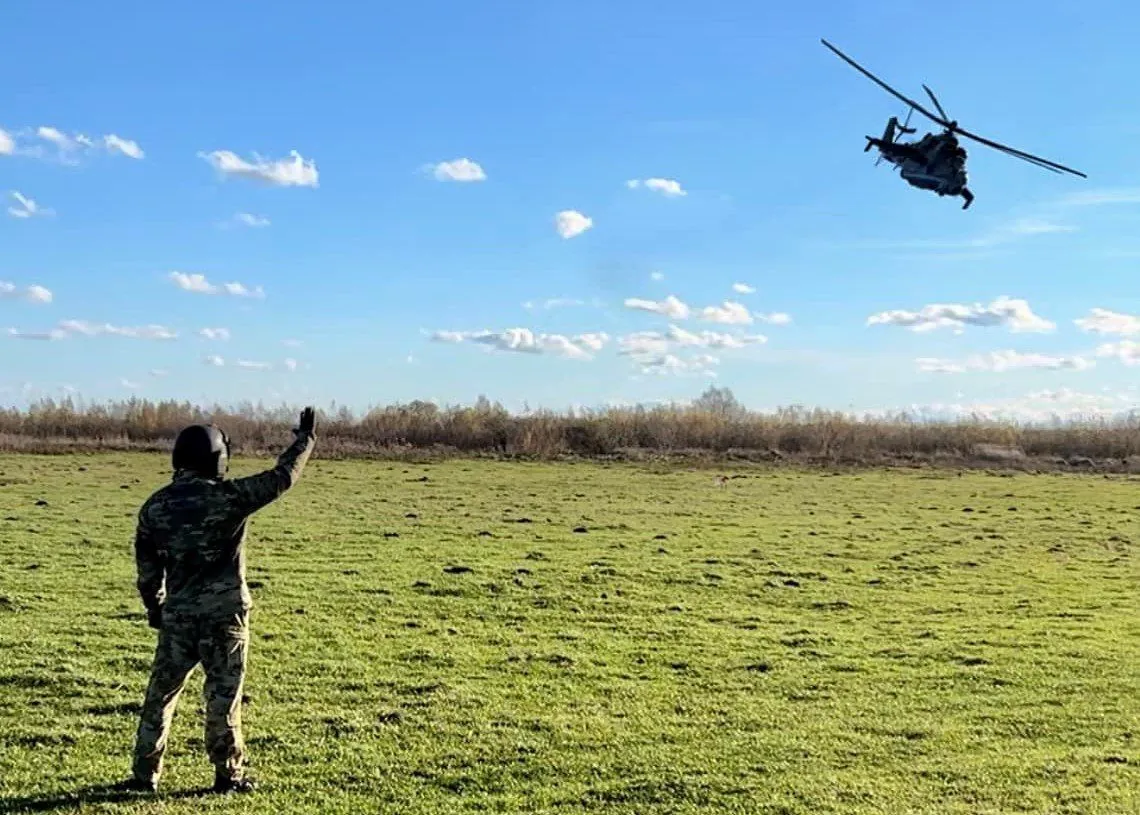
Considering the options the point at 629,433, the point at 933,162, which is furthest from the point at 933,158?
the point at 629,433

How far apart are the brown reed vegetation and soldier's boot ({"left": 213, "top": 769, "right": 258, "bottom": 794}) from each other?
41100 mm

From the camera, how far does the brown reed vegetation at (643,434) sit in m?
49.2

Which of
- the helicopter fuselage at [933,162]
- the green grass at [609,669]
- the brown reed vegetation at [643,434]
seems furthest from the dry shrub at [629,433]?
the helicopter fuselage at [933,162]

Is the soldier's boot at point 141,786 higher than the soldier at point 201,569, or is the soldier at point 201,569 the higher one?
the soldier at point 201,569

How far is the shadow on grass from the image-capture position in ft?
19.9

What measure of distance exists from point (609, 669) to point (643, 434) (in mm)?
43123

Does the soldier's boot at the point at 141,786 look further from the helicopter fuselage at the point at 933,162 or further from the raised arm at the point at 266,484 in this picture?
the helicopter fuselage at the point at 933,162

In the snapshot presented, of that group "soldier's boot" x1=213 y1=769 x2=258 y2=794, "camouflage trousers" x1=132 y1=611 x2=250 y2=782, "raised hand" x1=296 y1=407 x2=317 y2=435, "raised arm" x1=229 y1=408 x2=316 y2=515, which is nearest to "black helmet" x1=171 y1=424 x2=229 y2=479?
"raised arm" x1=229 y1=408 x2=316 y2=515

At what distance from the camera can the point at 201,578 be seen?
19.4 feet

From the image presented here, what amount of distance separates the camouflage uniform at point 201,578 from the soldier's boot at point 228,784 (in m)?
0.43

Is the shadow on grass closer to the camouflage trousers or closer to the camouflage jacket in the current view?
the camouflage trousers

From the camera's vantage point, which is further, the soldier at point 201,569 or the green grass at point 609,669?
the green grass at point 609,669

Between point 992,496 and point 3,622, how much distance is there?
28976 millimetres

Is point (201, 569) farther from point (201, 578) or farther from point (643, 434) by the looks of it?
point (643, 434)
